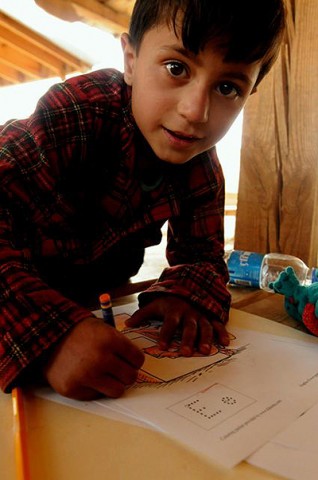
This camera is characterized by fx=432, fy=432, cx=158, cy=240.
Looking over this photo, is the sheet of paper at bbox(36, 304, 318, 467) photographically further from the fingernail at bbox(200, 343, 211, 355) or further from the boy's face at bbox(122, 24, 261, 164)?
the boy's face at bbox(122, 24, 261, 164)

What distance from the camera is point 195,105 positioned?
1.93 ft

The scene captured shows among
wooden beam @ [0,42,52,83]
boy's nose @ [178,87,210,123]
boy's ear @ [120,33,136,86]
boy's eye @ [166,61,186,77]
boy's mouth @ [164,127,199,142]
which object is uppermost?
wooden beam @ [0,42,52,83]

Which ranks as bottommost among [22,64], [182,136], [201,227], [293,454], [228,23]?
[293,454]

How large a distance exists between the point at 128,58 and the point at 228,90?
0.65ft

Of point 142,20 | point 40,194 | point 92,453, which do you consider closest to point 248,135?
point 142,20

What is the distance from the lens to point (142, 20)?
66 cm

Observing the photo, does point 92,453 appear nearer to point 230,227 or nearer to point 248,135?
point 248,135

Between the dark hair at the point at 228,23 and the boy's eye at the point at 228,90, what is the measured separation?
0.04 metres

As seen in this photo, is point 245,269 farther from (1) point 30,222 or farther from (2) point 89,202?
(1) point 30,222

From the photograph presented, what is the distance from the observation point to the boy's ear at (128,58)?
0.70m

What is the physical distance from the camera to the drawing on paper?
497 millimetres

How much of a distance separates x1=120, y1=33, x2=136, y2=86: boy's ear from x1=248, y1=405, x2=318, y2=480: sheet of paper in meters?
0.57

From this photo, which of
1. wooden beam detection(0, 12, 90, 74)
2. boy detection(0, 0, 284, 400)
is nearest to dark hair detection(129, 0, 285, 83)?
boy detection(0, 0, 284, 400)

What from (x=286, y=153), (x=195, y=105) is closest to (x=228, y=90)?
(x=195, y=105)
